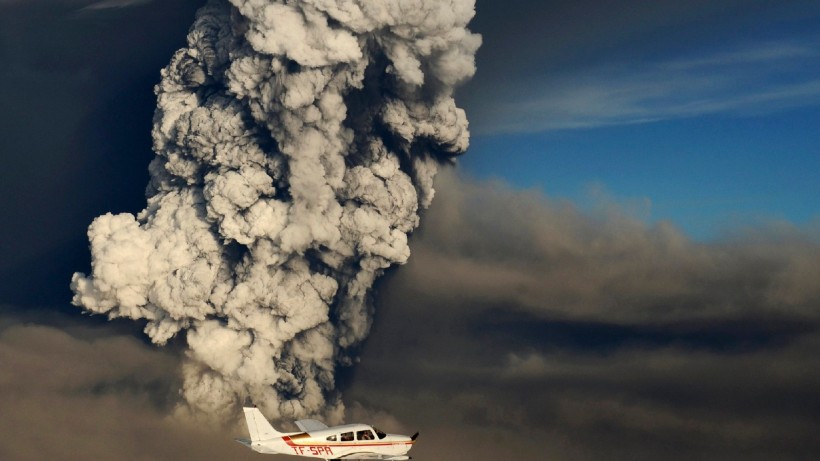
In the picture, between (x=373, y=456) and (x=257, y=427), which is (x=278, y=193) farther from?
(x=373, y=456)

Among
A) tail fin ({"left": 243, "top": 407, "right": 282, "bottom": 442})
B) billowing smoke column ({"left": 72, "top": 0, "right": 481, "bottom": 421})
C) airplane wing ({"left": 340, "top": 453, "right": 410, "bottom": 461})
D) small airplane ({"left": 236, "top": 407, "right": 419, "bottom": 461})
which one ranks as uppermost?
billowing smoke column ({"left": 72, "top": 0, "right": 481, "bottom": 421})

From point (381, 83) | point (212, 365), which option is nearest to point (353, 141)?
point (381, 83)

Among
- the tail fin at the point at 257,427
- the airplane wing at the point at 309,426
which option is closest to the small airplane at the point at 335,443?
the tail fin at the point at 257,427

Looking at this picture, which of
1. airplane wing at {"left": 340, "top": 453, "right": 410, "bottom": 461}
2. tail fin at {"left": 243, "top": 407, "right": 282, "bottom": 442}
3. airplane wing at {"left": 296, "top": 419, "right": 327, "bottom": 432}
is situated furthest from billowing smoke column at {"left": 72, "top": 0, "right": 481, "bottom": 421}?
airplane wing at {"left": 340, "top": 453, "right": 410, "bottom": 461}

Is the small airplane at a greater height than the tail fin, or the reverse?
the tail fin

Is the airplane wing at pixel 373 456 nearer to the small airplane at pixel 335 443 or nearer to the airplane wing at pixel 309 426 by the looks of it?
the small airplane at pixel 335 443

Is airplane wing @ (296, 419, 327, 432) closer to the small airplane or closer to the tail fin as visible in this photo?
the small airplane

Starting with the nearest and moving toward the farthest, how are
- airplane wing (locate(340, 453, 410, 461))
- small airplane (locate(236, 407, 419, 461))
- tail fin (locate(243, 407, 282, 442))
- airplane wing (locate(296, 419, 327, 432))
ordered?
small airplane (locate(236, 407, 419, 461)) → airplane wing (locate(340, 453, 410, 461)) → tail fin (locate(243, 407, 282, 442)) → airplane wing (locate(296, 419, 327, 432))

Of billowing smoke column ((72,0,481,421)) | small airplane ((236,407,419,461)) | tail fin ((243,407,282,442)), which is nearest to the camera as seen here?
small airplane ((236,407,419,461))

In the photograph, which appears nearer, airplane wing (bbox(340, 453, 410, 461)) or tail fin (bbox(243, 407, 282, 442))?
airplane wing (bbox(340, 453, 410, 461))
